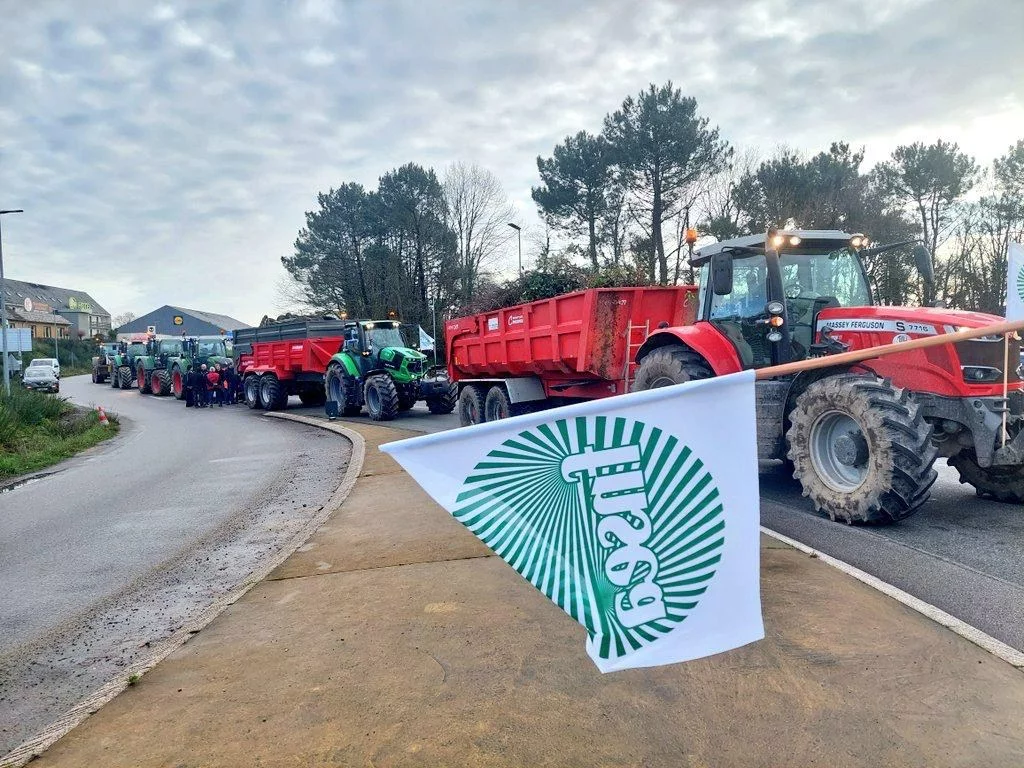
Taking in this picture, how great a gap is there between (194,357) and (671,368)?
26632 mm

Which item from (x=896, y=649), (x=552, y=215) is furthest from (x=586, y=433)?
(x=552, y=215)

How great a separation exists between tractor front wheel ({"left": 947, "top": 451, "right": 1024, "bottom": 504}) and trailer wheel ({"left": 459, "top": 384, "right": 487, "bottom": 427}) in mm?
7361

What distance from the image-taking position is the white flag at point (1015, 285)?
475 centimetres

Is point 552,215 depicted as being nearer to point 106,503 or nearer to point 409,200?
point 409,200

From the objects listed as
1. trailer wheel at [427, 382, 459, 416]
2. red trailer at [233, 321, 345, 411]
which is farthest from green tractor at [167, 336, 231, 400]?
trailer wheel at [427, 382, 459, 416]

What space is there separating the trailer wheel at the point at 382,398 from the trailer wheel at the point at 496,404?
187 inches

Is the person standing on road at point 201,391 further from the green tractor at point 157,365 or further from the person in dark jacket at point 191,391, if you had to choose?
the green tractor at point 157,365

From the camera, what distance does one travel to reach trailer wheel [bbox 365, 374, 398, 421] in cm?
1712

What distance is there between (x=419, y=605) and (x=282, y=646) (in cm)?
83

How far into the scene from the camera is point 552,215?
120 feet

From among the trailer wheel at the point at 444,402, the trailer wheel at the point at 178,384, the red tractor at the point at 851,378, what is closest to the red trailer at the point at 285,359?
the trailer wheel at the point at 444,402

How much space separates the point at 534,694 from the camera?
3291mm

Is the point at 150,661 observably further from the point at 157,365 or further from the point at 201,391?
the point at 157,365

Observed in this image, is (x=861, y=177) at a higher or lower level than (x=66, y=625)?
higher
